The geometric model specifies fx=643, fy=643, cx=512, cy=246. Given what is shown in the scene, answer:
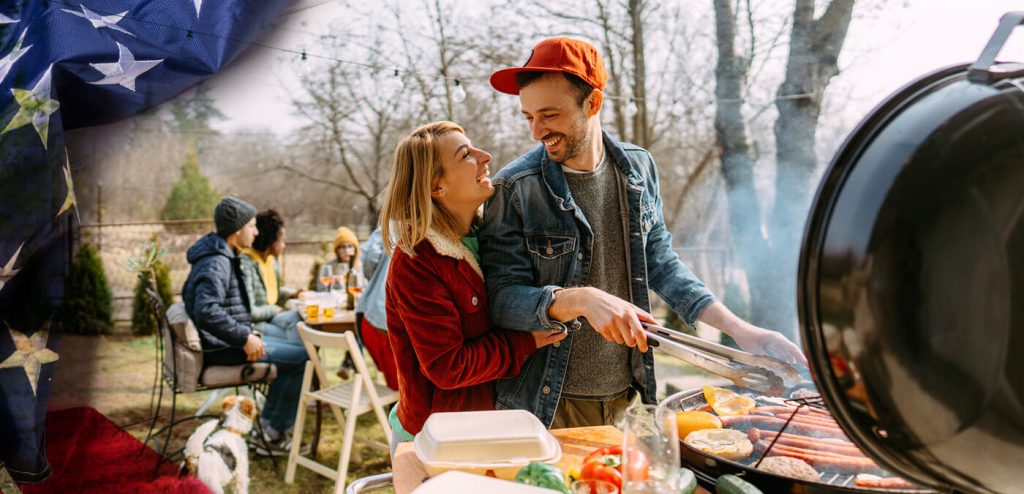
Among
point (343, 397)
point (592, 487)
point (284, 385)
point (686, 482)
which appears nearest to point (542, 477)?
→ point (592, 487)

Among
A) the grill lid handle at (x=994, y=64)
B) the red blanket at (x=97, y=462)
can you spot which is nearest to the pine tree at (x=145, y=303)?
the red blanket at (x=97, y=462)

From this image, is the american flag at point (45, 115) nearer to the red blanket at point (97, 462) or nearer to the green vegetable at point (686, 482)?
the red blanket at point (97, 462)

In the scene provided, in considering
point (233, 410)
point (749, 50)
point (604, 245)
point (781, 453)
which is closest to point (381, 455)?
point (233, 410)

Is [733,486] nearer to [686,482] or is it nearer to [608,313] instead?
[686,482]

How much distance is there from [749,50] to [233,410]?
18.4ft

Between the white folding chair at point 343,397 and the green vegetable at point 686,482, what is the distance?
2568mm

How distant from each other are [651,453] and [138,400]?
6094mm

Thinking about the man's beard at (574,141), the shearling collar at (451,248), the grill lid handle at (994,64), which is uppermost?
the grill lid handle at (994,64)

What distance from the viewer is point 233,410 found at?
11.5ft

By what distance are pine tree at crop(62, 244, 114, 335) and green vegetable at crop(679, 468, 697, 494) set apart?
7864 millimetres

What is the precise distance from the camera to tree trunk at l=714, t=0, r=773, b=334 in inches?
238

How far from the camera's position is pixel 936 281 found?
2.22 feet

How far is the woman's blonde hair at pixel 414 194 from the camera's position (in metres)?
1.71

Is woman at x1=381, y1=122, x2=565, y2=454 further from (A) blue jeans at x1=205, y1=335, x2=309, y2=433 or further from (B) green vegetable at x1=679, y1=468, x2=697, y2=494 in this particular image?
(A) blue jeans at x1=205, y1=335, x2=309, y2=433
